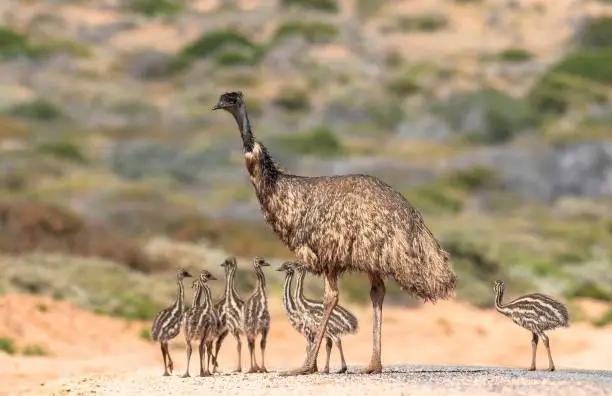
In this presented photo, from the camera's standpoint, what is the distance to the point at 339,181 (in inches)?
536

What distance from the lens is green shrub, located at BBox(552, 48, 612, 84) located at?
242ft

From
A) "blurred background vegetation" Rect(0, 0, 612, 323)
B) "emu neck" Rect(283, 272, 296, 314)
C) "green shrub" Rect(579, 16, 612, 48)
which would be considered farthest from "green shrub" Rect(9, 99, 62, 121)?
"emu neck" Rect(283, 272, 296, 314)

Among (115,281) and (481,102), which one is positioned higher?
(481,102)

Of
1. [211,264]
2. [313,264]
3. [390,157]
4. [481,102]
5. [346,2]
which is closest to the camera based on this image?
[313,264]

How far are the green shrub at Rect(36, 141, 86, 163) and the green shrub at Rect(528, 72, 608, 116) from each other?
26.0 meters

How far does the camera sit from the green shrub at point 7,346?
20.2m

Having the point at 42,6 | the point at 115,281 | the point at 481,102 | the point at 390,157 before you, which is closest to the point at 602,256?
the point at 115,281

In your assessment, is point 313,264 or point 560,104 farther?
point 560,104

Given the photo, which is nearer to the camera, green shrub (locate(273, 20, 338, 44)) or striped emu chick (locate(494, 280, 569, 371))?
striped emu chick (locate(494, 280, 569, 371))

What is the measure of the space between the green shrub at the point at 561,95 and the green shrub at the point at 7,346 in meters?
49.1

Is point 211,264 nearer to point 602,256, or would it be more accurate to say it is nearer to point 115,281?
point 115,281

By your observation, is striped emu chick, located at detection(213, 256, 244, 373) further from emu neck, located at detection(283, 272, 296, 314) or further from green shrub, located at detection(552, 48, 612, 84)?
green shrub, located at detection(552, 48, 612, 84)

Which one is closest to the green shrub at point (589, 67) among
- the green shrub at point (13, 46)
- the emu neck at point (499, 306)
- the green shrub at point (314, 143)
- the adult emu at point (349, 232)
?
the green shrub at point (314, 143)

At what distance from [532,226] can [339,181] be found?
2635 cm
